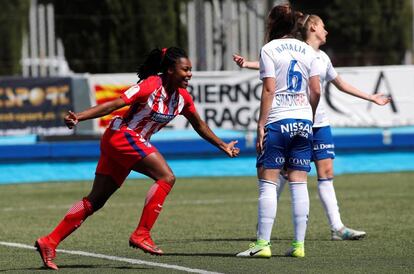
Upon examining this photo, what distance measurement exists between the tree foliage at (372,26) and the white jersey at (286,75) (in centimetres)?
3168

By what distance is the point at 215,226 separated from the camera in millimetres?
13234

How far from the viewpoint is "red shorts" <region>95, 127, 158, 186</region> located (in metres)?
9.68

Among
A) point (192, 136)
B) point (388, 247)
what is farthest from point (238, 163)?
point (388, 247)

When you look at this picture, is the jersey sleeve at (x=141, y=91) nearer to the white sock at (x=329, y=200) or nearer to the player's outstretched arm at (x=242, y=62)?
the player's outstretched arm at (x=242, y=62)

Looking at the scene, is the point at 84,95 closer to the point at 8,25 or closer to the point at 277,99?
the point at 277,99

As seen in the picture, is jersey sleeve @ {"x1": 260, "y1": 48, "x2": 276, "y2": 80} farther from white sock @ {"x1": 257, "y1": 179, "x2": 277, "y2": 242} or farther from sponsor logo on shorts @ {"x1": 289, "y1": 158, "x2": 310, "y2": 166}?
white sock @ {"x1": 257, "y1": 179, "x2": 277, "y2": 242}

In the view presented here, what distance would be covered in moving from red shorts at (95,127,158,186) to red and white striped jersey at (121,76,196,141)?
0.28 ft

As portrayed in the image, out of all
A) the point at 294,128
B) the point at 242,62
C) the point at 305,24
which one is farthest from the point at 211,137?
the point at 305,24

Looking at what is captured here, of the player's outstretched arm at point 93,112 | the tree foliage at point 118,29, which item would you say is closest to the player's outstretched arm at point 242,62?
the player's outstretched arm at point 93,112

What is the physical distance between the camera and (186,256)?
1026cm

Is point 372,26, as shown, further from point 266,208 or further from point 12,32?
point 266,208

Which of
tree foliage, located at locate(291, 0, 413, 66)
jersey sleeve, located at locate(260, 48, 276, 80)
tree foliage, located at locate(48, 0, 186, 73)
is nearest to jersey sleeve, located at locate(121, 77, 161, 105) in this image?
jersey sleeve, located at locate(260, 48, 276, 80)

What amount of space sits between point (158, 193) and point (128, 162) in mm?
339

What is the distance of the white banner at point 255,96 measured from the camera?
73.4 ft
